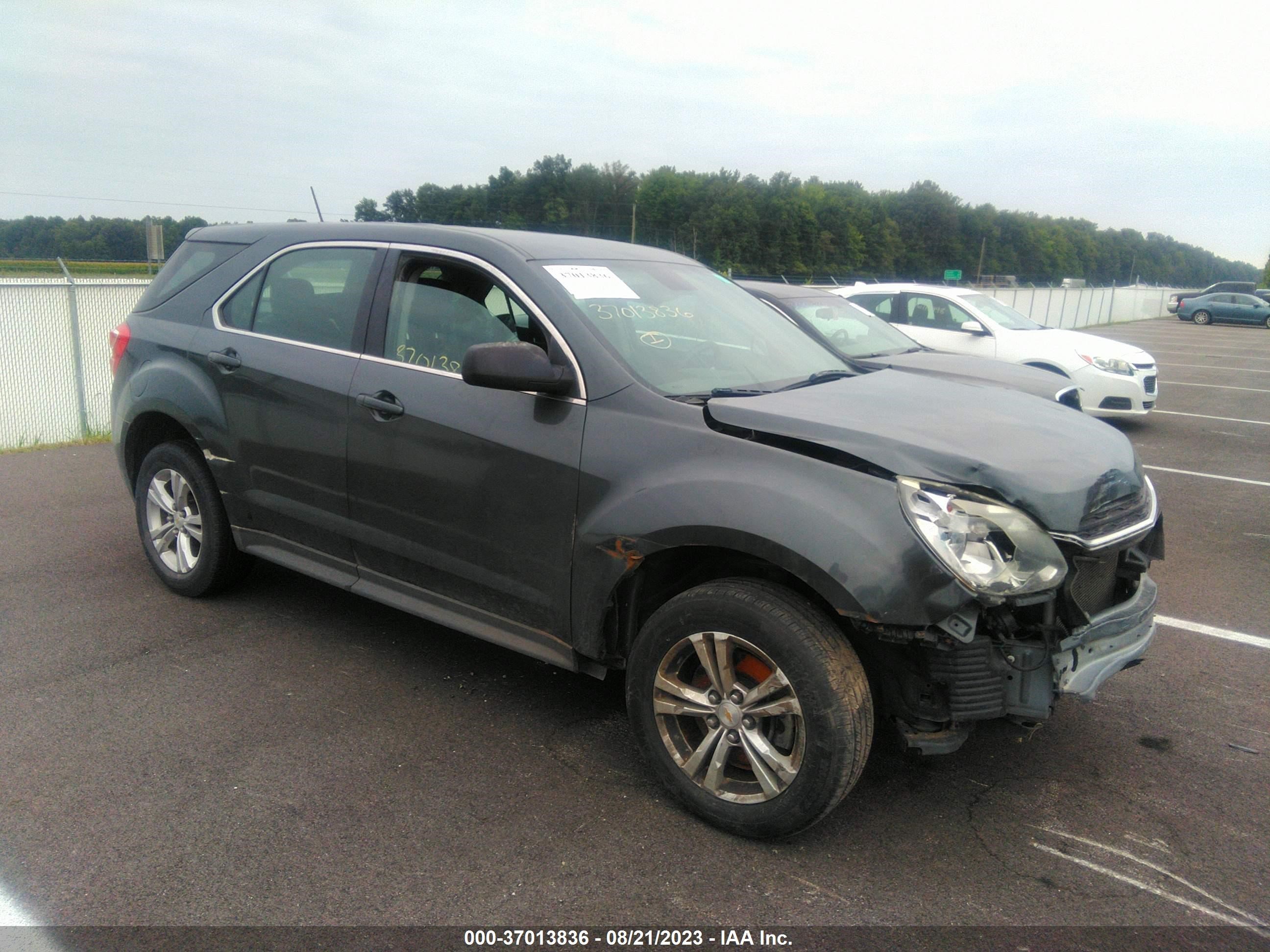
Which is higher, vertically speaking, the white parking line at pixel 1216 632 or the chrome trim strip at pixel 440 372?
the chrome trim strip at pixel 440 372

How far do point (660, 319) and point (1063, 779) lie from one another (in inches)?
87.5

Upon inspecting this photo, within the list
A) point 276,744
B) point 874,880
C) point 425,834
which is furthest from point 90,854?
point 874,880

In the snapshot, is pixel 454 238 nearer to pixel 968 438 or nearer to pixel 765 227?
pixel 968 438

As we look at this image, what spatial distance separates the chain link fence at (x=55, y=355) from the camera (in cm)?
1090

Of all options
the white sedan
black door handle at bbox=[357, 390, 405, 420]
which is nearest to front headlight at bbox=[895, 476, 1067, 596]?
black door handle at bbox=[357, 390, 405, 420]

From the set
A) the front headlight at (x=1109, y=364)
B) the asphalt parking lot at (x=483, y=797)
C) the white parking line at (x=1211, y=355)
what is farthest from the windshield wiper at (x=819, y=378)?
the white parking line at (x=1211, y=355)

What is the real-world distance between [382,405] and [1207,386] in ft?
59.7

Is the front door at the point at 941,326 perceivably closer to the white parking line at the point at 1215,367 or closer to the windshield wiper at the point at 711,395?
the windshield wiper at the point at 711,395

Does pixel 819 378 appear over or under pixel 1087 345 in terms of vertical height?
over

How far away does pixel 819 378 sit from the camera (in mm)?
3889

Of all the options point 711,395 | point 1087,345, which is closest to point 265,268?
point 711,395

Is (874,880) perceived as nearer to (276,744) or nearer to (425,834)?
(425,834)

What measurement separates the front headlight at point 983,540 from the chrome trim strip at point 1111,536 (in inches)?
2.9

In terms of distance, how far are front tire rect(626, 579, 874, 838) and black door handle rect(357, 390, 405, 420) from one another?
1.36 m
